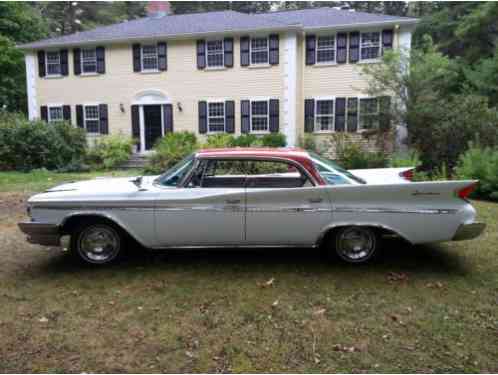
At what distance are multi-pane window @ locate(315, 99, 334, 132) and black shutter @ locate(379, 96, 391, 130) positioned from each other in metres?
2.83

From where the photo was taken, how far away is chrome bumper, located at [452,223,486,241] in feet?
13.3

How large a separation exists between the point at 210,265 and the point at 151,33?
54.8ft

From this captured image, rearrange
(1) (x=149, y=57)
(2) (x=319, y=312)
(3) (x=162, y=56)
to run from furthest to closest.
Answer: (1) (x=149, y=57) → (3) (x=162, y=56) → (2) (x=319, y=312)

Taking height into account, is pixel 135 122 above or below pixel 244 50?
below

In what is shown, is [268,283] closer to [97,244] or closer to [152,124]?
[97,244]

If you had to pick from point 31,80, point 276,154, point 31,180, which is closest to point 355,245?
point 276,154

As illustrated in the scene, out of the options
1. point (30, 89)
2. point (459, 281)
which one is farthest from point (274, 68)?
point (459, 281)

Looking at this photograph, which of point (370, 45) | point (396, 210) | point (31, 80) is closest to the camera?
point (396, 210)

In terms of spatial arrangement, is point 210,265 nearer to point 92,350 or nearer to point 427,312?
point 92,350

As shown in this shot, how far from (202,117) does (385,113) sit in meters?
8.48

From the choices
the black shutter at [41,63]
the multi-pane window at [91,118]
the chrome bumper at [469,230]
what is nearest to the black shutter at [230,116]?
the multi-pane window at [91,118]

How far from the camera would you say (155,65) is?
18578 millimetres

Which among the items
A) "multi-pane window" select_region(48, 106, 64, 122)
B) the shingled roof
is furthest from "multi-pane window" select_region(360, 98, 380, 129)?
"multi-pane window" select_region(48, 106, 64, 122)

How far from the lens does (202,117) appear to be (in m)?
18.2
